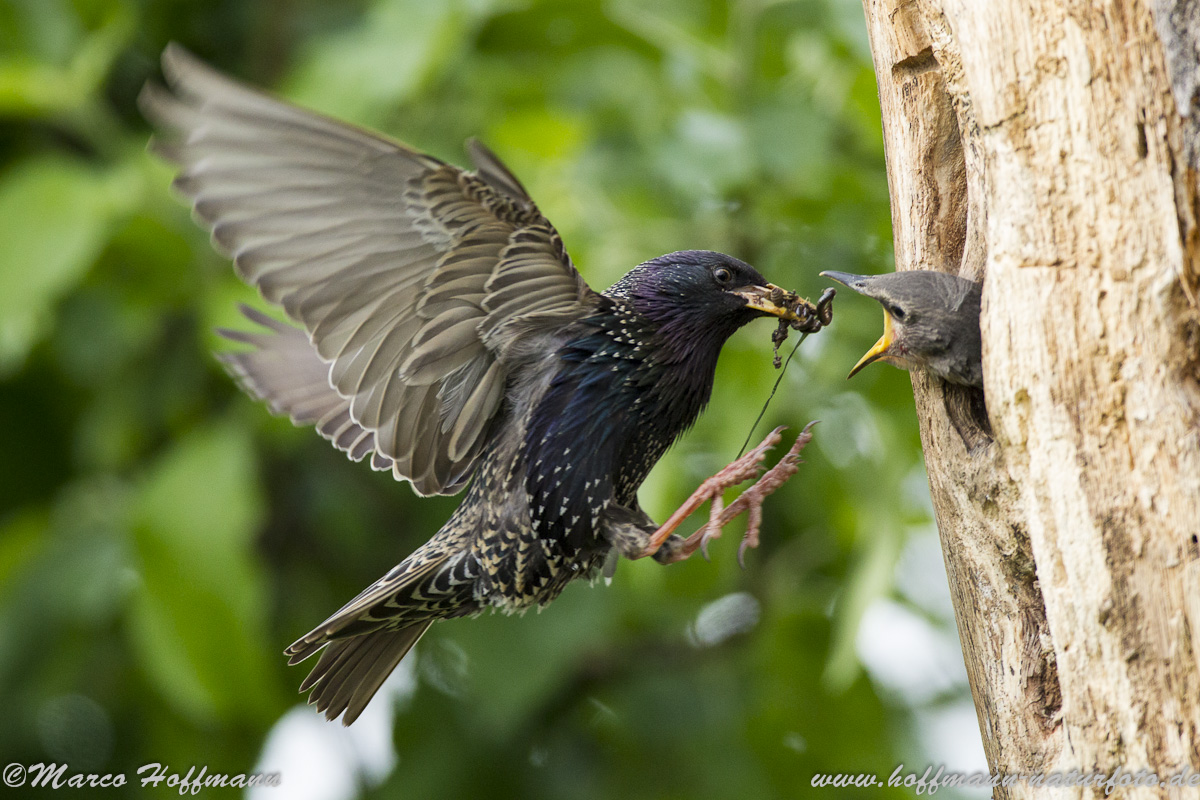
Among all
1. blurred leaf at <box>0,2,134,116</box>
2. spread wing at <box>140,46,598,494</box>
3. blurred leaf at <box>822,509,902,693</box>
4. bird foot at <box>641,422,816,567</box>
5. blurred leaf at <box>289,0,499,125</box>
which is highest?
blurred leaf at <box>0,2,134,116</box>

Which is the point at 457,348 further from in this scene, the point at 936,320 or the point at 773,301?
the point at 936,320

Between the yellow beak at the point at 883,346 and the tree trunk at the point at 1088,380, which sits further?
the yellow beak at the point at 883,346

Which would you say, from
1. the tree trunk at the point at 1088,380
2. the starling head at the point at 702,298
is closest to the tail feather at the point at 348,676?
the starling head at the point at 702,298

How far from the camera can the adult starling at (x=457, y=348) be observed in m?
2.25

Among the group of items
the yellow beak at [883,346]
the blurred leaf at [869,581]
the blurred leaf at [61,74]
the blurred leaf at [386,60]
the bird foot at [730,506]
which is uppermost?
the blurred leaf at [61,74]

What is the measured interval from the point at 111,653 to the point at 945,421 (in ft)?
10.5

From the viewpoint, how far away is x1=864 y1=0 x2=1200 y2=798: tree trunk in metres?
1.64

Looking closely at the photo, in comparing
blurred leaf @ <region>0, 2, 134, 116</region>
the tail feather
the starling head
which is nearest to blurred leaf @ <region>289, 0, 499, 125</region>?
blurred leaf @ <region>0, 2, 134, 116</region>

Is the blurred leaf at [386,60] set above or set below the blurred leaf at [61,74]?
below

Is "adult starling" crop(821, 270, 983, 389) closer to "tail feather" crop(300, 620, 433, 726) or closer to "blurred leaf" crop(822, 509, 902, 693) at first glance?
"blurred leaf" crop(822, 509, 902, 693)

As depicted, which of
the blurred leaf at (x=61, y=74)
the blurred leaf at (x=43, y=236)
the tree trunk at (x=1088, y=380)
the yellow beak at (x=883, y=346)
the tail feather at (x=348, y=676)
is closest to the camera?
the tree trunk at (x=1088, y=380)

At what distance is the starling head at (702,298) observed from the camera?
2664 millimetres

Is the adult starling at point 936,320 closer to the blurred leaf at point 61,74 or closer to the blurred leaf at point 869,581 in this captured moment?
the blurred leaf at point 869,581

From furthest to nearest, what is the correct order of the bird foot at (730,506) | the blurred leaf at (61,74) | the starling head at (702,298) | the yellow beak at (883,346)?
1. the blurred leaf at (61,74)
2. the starling head at (702,298)
3. the bird foot at (730,506)
4. the yellow beak at (883,346)
